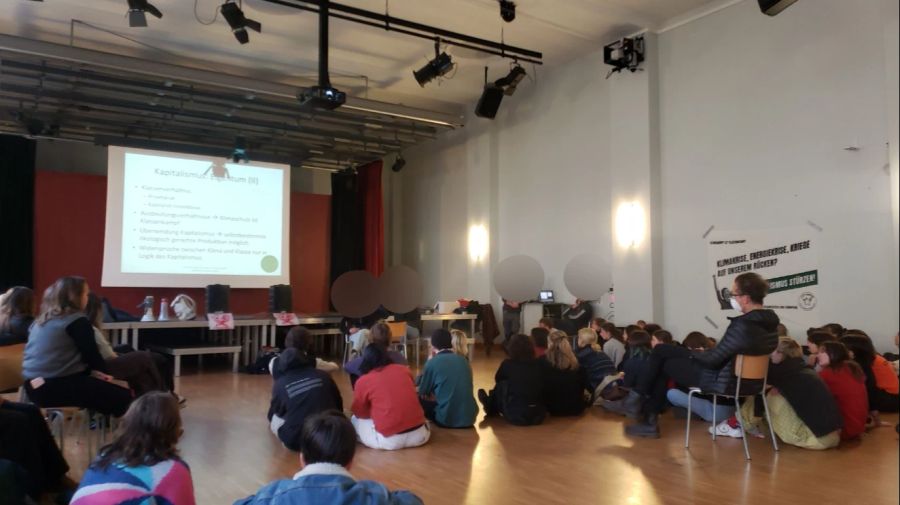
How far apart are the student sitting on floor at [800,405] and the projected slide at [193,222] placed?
7.93 metres

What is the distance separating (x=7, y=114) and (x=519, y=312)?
809cm

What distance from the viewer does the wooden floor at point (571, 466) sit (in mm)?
3324

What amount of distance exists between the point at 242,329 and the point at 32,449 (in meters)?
6.00

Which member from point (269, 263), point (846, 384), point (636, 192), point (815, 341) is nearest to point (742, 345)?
point (846, 384)

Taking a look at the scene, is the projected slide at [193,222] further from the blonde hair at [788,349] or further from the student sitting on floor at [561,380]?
the blonde hair at [788,349]

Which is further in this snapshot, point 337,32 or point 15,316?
point 337,32

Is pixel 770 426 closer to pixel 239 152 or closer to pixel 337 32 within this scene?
pixel 337 32

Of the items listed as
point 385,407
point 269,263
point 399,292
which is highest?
point 269,263

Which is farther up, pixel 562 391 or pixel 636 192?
pixel 636 192

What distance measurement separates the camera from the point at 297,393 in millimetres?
3938

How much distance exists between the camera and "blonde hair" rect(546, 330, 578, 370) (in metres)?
5.23

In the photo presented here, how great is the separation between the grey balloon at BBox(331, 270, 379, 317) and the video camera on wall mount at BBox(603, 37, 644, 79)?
4552mm

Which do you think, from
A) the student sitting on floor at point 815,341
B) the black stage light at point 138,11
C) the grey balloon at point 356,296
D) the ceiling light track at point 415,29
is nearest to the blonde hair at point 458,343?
the student sitting on floor at point 815,341

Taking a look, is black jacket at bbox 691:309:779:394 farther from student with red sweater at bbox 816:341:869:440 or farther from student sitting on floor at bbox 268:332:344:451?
student sitting on floor at bbox 268:332:344:451
